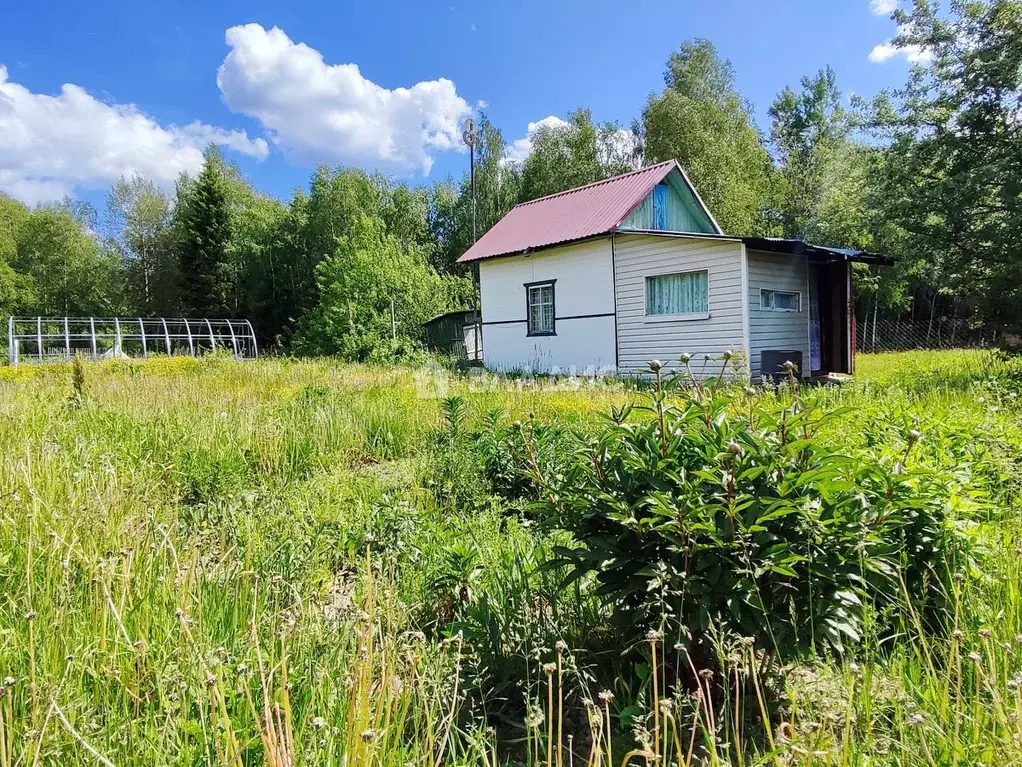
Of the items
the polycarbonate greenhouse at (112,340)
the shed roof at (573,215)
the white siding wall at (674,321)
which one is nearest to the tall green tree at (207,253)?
the polycarbonate greenhouse at (112,340)

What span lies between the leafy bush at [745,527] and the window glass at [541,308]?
45.6ft

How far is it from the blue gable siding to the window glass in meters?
2.62

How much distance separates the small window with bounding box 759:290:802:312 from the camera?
39.6 feet

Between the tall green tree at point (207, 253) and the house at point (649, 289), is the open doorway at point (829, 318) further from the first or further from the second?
the tall green tree at point (207, 253)

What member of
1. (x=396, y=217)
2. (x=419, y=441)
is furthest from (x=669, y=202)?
(x=396, y=217)

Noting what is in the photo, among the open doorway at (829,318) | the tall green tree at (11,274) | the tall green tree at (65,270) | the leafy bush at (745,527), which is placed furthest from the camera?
the tall green tree at (65,270)

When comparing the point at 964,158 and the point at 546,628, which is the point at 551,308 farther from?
the point at 546,628

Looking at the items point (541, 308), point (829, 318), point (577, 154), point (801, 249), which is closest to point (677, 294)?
point (801, 249)

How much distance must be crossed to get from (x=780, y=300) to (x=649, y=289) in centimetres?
273

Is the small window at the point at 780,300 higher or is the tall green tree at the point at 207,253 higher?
the tall green tree at the point at 207,253

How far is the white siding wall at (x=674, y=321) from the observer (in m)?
11.7

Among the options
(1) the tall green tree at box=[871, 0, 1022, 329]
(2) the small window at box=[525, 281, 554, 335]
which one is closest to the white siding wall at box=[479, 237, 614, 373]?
(2) the small window at box=[525, 281, 554, 335]

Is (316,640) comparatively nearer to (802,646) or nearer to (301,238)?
(802,646)

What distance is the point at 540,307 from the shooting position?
1620 cm
